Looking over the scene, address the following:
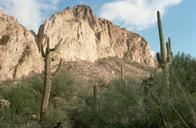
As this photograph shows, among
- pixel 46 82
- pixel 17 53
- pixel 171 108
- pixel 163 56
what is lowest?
pixel 171 108

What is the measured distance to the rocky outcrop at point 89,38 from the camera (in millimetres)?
80312

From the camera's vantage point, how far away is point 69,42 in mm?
82375

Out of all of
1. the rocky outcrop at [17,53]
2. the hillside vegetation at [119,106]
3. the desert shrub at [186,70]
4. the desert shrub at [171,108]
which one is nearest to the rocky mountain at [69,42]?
the rocky outcrop at [17,53]

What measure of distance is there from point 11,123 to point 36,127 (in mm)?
1291

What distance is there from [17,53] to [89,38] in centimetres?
2303

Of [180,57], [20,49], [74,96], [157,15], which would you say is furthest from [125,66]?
[157,15]

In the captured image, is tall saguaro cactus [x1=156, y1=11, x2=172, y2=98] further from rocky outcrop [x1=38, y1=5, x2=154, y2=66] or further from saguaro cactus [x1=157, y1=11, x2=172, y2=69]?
rocky outcrop [x1=38, y1=5, x2=154, y2=66]

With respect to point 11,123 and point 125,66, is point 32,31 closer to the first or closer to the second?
point 125,66

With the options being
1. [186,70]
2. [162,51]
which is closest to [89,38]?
[186,70]

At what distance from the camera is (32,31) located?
7700 cm

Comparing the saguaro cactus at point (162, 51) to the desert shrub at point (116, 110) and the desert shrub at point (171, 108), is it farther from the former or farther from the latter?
the desert shrub at point (116, 110)

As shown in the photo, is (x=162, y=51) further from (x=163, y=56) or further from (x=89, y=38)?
(x=89, y=38)

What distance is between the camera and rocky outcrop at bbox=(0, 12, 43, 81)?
65.2 m

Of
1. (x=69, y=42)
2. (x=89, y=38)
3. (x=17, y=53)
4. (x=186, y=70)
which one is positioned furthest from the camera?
(x=89, y=38)
